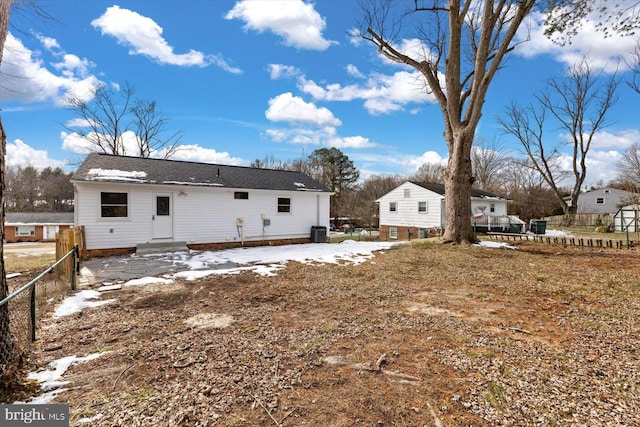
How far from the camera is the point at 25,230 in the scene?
29.6 m

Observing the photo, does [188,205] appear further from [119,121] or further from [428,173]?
[428,173]

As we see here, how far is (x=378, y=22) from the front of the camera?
11.6 metres

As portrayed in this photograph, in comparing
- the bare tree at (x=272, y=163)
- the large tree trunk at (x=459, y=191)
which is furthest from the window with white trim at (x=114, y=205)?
the bare tree at (x=272, y=163)

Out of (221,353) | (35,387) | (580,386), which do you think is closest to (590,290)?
(580,386)

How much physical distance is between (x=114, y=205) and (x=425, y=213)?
67.3 feet

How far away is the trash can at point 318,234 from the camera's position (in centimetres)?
1378

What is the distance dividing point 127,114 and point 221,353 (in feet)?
86.1

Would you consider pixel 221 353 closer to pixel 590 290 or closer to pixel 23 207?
pixel 590 290

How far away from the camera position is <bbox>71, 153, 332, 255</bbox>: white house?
374 inches

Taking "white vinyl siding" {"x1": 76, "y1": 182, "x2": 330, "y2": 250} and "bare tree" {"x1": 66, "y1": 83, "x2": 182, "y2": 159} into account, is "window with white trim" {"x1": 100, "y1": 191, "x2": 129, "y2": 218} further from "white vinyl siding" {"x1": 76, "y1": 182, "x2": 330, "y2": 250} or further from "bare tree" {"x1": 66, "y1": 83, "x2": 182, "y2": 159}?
"bare tree" {"x1": 66, "y1": 83, "x2": 182, "y2": 159}

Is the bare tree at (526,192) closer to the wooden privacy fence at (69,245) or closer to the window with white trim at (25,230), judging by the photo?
the wooden privacy fence at (69,245)

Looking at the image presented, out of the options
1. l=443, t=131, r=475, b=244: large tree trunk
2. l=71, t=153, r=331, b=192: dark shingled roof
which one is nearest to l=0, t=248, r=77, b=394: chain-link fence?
l=71, t=153, r=331, b=192: dark shingled roof

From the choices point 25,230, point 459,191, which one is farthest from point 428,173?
point 25,230
